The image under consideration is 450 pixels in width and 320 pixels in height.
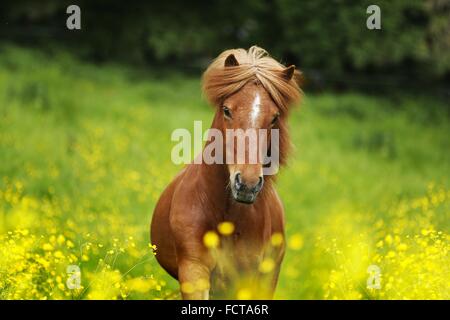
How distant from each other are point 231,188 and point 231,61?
30.8 inches

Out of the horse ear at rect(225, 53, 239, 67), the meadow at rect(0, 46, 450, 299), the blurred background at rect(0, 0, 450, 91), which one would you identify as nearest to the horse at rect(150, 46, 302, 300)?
the horse ear at rect(225, 53, 239, 67)

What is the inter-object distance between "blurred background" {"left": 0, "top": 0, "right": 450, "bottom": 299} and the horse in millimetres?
220

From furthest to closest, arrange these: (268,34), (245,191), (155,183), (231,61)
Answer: (268,34), (155,183), (231,61), (245,191)

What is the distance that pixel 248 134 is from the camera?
379 centimetres

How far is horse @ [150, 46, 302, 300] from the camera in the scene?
3.84 metres

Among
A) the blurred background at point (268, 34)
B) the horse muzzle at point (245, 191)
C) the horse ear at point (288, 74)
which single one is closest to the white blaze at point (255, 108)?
the horse ear at point (288, 74)

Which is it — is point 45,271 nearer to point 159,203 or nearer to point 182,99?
point 159,203

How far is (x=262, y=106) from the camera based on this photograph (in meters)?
3.87

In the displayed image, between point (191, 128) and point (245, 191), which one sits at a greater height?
point (191, 128)

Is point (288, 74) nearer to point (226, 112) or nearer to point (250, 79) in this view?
point (250, 79)

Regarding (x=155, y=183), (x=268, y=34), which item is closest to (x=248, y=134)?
(x=155, y=183)

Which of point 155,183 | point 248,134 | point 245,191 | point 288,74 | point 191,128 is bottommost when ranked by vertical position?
point 245,191

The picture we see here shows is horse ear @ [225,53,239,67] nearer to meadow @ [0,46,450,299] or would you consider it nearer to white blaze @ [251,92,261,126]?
white blaze @ [251,92,261,126]
